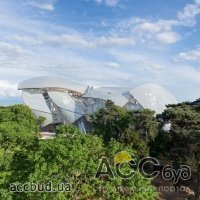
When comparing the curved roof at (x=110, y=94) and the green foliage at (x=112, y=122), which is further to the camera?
the curved roof at (x=110, y=94)

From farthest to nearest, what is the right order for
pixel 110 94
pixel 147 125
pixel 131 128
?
pixel 110 94 → pixel 131 128 → pixel 147 125

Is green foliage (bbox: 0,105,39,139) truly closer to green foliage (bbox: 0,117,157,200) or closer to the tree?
the tree

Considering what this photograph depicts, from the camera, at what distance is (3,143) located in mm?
26641

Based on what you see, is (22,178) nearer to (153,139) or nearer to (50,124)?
(153,139)

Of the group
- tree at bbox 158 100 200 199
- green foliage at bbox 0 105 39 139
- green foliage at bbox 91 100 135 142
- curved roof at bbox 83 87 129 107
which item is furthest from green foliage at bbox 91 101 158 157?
curved roof at bbox 83 87 129 107

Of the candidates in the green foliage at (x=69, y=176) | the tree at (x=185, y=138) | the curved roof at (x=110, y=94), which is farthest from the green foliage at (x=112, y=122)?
the curved roof at (x=110, y=94)

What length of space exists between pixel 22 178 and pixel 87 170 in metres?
2.54

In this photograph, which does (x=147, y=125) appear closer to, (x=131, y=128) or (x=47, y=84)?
(x=131, y=128)

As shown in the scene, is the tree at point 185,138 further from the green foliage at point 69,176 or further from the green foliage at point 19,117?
the green foliage at point 19,117

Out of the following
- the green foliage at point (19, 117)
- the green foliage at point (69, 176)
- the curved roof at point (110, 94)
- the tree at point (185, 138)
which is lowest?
the green foliage at point (69, 176)

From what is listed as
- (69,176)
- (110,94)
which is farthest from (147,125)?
(110,94)

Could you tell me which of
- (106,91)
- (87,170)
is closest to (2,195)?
(87,170)

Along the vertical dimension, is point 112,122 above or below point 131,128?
above

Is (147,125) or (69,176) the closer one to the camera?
(69,176)
